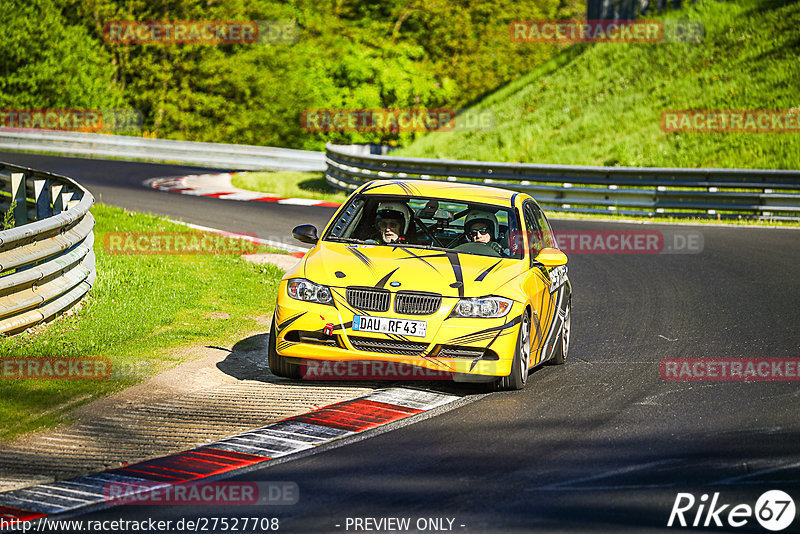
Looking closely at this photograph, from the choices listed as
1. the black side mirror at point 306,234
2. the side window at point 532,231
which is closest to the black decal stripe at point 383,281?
the black side mirror at point 306,234

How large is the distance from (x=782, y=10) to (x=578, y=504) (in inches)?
1278

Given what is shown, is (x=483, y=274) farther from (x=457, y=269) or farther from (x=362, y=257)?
(x=362, y=257)

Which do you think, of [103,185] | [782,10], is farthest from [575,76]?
[103,185]

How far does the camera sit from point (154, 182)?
28.5m

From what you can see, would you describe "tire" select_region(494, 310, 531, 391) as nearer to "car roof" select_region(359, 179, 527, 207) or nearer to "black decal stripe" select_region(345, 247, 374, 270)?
"black decal stripe" select_region(345, 247, 374, 270)

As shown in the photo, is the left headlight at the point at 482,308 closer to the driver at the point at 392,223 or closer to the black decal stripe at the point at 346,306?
the black decal stripe at the point at 346,306

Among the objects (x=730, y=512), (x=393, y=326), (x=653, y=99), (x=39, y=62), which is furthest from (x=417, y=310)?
(x=39, y=62)

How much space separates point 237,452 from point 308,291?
203 cm

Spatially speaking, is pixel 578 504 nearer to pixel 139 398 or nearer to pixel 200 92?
pixel 139 398

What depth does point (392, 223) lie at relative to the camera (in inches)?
384

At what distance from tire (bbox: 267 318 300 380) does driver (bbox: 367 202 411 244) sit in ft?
4.87

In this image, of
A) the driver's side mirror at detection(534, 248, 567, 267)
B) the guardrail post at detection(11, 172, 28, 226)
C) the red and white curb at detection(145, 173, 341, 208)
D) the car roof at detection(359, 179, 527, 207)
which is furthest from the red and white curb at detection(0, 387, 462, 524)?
the red and white curb at detection(145, 173, 341, 208)

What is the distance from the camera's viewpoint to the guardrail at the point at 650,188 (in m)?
23.2

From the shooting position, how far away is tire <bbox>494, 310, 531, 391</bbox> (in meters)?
8.48
